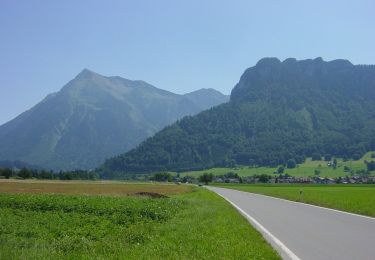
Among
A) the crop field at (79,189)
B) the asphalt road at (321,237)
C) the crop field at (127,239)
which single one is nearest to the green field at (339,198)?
the asphalt road at (321,237)

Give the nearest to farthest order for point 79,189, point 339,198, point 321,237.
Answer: point 321,237
point 339,198
point 79,189

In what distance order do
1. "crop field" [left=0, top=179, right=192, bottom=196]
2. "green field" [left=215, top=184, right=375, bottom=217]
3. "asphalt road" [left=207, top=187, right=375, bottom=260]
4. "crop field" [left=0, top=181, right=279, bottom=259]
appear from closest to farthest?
"crop field" [left=0, top=181, right=279, bottom=259] < "asphalt road" [left=207, top=187, right=375, bottom=260] < "green field" [left=215, top=184, right=375, bottom=217] < "crop field" [left=0, top=179, right=192, bottom=196]

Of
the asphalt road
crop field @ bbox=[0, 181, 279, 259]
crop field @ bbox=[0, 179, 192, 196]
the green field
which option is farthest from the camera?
crop field @ bbox=[0, 179, 192, 196]

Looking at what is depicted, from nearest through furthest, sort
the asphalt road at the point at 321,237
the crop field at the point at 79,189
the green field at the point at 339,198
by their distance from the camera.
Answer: the asphalt road at the point at 321,237 < the green field at the point at 339,198 < the crop field at the point at 79,189

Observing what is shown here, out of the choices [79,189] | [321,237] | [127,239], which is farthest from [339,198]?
[79,189]

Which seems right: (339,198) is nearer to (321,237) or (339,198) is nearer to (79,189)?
(321,237)

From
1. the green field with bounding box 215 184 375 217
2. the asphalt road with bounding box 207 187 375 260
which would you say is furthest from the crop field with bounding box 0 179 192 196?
the asphalt road with bounding box 207 187 375 260

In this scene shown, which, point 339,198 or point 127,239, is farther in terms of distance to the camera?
point 339,198

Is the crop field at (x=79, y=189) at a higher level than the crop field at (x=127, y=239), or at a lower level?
higher

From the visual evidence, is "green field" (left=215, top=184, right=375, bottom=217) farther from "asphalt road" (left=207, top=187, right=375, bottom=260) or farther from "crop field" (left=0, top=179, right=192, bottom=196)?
"crop field" (left=0, top=179, right=192, bottom=196)

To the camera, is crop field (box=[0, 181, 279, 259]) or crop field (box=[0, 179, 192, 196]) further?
crop field (box=[0, 179, 192, 196])

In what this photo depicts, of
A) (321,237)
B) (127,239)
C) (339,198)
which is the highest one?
(339,198)

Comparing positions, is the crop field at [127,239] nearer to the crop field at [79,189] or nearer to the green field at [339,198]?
the green field at [339,198]

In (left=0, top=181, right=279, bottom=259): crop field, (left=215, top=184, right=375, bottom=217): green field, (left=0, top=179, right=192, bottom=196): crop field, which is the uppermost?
(left=215, top=184, right=375, bottom=217): green field
